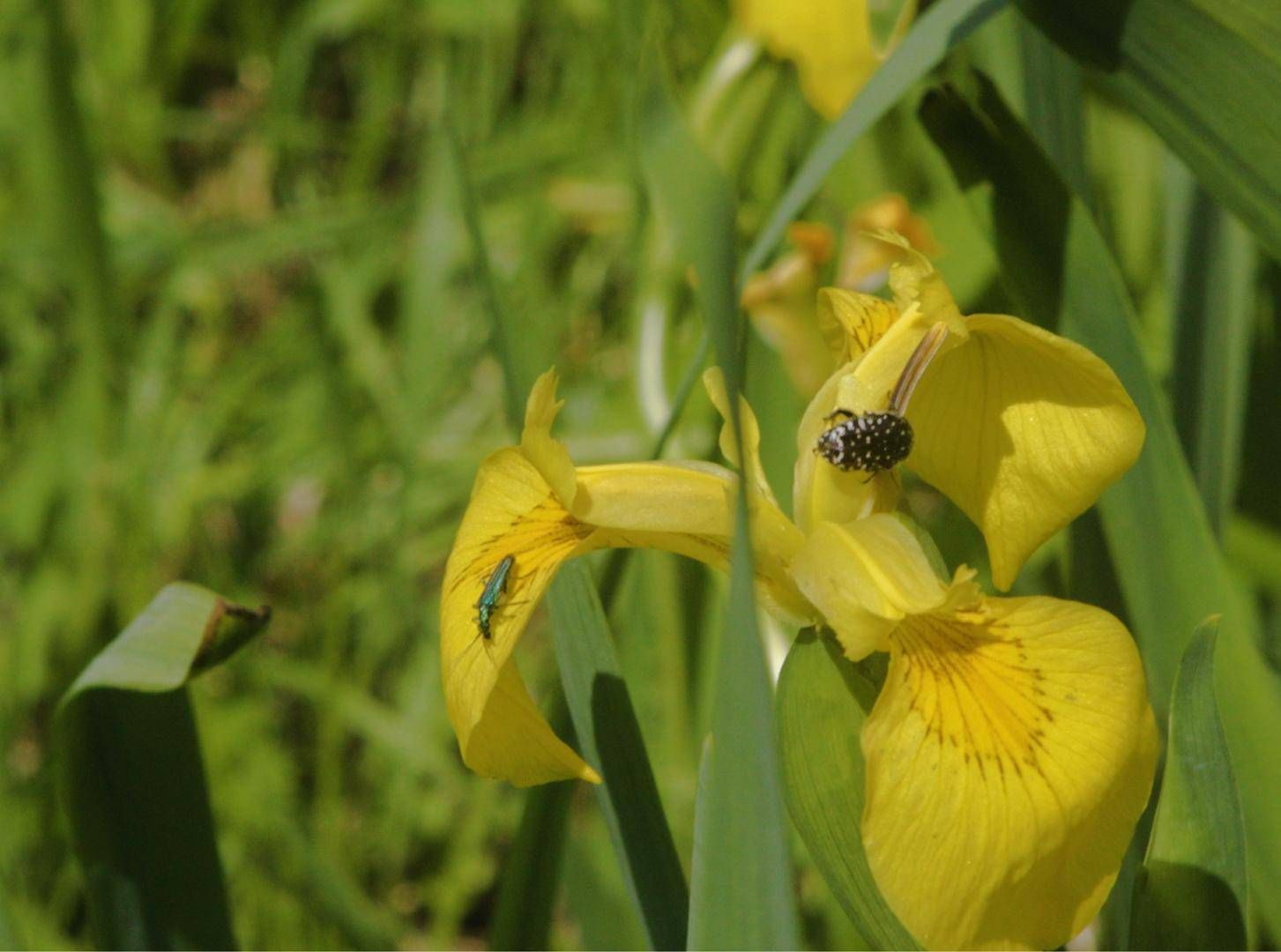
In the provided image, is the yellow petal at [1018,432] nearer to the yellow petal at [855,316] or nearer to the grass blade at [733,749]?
the yellow petal at [855,316]

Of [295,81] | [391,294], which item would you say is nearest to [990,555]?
[391,294]

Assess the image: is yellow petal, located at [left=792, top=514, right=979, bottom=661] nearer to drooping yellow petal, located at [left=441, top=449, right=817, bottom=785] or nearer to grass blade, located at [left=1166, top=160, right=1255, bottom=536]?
drooping yellow petal, located at [left=441, top=449, right=817, bottom=785]

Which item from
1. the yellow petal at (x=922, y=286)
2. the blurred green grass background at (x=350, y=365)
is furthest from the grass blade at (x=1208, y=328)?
the yellow petal at (x=922, y=286)

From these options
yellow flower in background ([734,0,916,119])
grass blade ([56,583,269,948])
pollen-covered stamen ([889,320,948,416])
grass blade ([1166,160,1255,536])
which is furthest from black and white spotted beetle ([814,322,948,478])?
yellow flower in background ([734,0,916,119])

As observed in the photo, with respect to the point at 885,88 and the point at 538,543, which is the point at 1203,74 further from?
the point at 538,543

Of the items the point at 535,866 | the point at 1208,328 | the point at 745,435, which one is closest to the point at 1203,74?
the point at 745,435

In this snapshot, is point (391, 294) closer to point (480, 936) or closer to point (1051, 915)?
point (480, 936)
